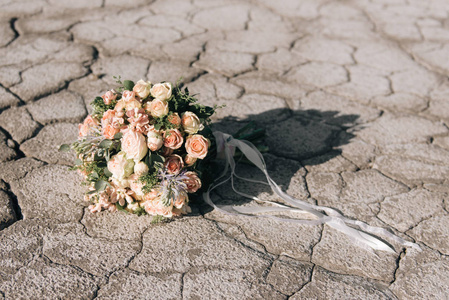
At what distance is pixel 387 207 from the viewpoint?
2.23 metres

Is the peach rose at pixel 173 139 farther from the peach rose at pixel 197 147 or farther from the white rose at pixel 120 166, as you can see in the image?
the white rose at pixel 120 166

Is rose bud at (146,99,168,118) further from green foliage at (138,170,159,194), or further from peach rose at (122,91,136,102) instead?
green foliage at (138,170,159,194)

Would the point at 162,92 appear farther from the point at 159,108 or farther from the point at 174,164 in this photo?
the point at 174,164

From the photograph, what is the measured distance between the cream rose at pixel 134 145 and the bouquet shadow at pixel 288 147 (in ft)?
1.32

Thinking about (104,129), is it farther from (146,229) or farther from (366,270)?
(366,270)

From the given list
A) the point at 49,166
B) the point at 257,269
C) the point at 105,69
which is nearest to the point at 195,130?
the point at 257,269

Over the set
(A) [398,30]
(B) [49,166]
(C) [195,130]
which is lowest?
(A) [398,30]

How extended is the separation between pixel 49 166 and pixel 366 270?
5.02 feet

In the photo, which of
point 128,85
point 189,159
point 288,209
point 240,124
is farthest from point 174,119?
point 240,124

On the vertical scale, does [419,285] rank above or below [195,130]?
below

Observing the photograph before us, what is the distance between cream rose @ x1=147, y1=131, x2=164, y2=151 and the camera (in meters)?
1.89

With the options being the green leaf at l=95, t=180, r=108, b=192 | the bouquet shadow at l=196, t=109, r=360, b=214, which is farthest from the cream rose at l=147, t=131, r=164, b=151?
the bouquet shadow at l=196, t=109, r=360, b=214

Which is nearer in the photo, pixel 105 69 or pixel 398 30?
pixel 105 69

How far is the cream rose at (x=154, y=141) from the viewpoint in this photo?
189cm
